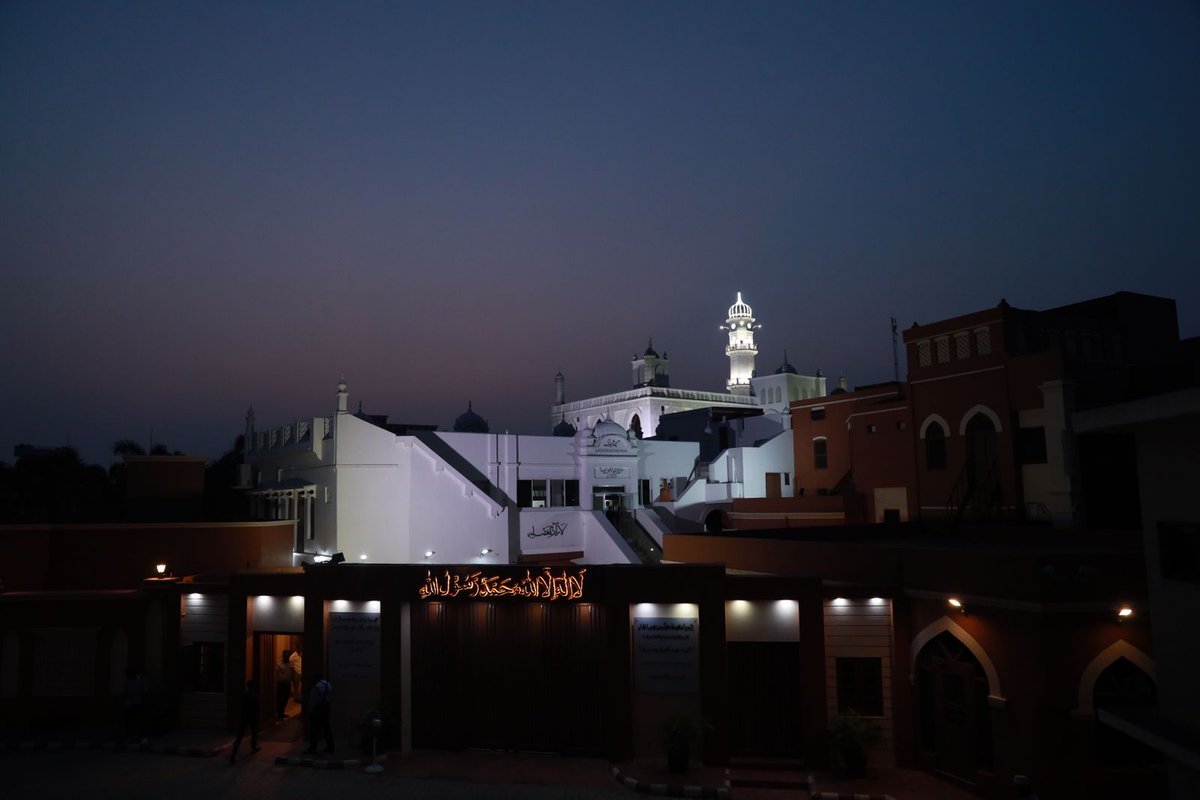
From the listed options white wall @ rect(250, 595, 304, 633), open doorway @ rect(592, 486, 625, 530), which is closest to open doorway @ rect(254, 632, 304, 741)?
white wall @ rect(250, 595, 304, 633)

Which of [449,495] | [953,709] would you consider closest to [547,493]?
[449,495]

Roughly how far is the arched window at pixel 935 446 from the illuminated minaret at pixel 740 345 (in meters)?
46.8

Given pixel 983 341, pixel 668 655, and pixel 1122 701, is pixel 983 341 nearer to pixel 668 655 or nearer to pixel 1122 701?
pixel 1122 701

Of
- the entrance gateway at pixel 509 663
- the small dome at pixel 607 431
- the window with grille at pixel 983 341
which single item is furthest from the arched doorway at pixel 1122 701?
the small dome at pixel 607 431

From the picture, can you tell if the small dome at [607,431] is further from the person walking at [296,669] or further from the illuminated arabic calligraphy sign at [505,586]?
the illuminated arabic calligraphy sign at [505,586]

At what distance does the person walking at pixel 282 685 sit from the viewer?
1720 centimetres

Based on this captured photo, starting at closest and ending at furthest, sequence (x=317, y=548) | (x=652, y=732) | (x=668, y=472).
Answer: (x=652, y=732)
(x=317, y=548)
(x=668, y=472)

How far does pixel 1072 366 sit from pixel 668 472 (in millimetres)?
17822

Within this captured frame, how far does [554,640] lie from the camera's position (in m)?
15.0

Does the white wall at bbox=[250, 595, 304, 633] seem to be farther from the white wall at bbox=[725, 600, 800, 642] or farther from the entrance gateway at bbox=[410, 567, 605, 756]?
the white wall at bbox=[725, 600, 800, 642]

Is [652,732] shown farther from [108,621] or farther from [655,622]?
[108,621]

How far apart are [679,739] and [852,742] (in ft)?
8.85

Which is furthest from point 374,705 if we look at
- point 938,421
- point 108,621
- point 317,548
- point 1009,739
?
point 938,421

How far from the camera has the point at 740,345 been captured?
75062 millimetres
